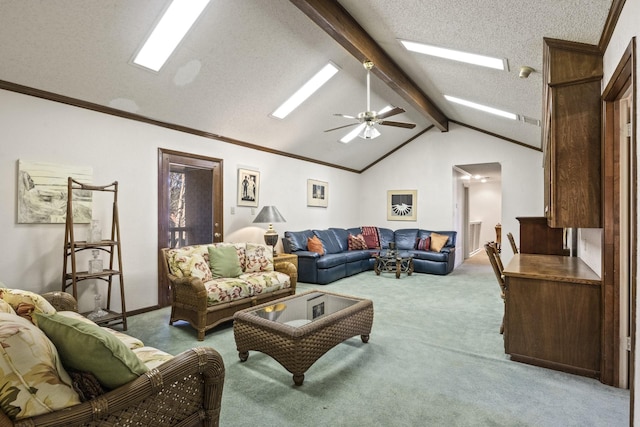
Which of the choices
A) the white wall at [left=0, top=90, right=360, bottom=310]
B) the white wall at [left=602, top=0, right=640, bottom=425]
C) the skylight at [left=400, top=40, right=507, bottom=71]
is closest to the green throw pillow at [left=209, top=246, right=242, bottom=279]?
the white wall at [left=0, top=90, right=360, bottom=310]

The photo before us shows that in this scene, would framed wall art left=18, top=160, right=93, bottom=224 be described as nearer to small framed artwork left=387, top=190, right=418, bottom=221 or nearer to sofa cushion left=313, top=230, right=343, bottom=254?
sofa cushion left=313, top=230, right=343, bottom=254

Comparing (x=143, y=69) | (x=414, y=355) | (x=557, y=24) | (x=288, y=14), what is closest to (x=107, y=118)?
(x=143, y=69)

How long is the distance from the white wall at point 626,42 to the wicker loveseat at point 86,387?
6.13ft

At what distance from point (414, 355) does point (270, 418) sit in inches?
54.1

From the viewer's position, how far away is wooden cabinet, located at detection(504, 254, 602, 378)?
236 centimetres

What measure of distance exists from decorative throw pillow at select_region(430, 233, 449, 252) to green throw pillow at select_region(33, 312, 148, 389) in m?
6.48

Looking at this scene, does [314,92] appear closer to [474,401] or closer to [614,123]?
[614,123]

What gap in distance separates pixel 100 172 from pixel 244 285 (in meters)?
2.00

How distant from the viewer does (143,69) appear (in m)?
3.38

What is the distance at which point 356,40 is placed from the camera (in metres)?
3.50

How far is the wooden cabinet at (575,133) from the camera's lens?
226 cm

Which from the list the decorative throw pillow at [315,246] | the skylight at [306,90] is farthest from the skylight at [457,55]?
the decorative throw pillow at [315,246]

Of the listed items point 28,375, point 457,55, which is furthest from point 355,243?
point 28,375

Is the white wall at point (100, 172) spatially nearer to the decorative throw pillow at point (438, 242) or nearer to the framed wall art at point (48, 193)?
the framed wall art at point (48, 193)
